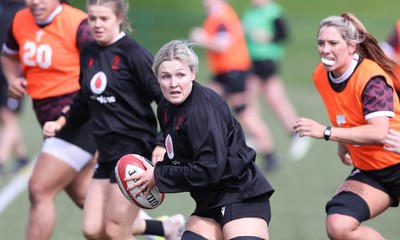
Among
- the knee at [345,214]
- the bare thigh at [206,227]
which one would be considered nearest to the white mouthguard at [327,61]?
the knee at [345,214]

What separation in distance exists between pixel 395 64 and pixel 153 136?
1.68m

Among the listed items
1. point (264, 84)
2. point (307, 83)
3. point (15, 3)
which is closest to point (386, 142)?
point (15, 3)

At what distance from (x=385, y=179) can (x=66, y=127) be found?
7.50 ft

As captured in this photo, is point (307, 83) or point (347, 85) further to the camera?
point (307, 83)

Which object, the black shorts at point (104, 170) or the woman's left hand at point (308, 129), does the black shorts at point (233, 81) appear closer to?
the black shorts at point (104, 170)

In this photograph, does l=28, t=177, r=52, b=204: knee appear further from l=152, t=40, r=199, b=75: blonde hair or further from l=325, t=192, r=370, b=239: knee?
l=325, t=192, r=370, b=239: knee

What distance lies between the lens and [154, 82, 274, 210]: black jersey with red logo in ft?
15.0

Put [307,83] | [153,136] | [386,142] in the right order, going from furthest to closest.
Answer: [307,83], [153,136], [386,142]

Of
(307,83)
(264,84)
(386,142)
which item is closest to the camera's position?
(386,142)

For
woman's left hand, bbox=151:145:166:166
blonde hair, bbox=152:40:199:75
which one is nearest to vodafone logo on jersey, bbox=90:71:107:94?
woman's left hand, bbox=151:145:166:166

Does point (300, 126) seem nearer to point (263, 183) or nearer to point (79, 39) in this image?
point (263, 183)

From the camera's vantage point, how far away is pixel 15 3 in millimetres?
9844

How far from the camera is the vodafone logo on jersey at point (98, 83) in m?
5.49

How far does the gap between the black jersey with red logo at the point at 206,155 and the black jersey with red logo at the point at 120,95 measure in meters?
0.58
